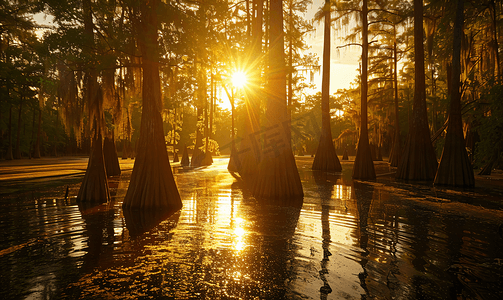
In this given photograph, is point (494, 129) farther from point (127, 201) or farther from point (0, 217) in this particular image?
point (0, 217)

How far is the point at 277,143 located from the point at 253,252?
5.38m

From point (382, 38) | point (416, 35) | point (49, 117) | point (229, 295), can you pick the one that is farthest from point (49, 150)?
point (229, 295)

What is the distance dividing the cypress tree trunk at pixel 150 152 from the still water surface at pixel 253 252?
2.26 ft

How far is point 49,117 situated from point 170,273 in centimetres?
5191

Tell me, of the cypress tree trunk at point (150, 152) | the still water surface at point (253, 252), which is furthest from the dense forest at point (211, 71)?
the still water surface at point (253, 252)

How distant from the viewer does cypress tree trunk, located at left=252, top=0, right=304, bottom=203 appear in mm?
9992

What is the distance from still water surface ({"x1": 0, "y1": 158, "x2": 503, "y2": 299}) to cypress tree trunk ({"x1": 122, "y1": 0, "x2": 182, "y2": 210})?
2.26 ft

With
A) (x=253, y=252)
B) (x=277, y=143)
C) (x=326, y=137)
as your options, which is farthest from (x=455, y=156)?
(x=253, y=252)

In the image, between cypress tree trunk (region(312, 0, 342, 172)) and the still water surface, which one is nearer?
the still water surface

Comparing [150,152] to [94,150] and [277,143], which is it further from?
[277,143]

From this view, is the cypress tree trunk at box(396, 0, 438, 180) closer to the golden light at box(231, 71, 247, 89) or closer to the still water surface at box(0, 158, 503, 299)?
the still water surface at box(0, 158, 503, 299)

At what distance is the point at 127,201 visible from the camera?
847 cm

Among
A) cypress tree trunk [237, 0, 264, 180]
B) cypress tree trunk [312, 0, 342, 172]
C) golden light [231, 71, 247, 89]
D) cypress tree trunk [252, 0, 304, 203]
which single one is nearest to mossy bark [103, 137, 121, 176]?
cypress tree trunk [237, 0, 264, 180]

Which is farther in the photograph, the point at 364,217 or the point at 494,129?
the point at 494,129
